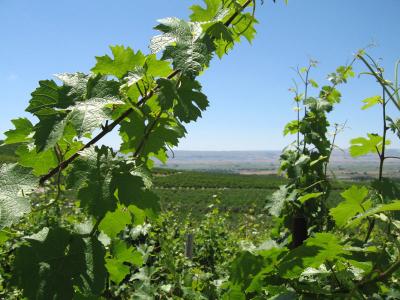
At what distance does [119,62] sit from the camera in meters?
1.20

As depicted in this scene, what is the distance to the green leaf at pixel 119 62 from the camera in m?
1.19

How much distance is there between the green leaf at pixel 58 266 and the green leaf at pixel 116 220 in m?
0.16

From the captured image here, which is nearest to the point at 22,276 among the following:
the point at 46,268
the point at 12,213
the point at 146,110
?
the point at 46,268

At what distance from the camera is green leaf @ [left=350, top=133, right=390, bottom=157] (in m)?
2.03

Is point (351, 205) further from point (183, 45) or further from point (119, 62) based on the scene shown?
point (119, 62)

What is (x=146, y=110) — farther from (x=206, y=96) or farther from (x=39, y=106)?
(x=39, y=106)

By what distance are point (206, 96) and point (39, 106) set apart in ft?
1.71

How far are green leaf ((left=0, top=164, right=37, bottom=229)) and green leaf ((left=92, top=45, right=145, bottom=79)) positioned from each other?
15.1 inches

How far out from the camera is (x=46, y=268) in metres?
1.04

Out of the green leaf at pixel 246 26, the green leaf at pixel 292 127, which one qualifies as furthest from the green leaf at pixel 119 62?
the green leaf at pixel 292 127

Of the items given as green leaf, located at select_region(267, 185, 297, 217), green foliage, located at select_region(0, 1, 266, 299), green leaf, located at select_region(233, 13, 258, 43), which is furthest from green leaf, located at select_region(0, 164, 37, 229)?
green leaf, located at select_region(267, 185, 297, 217)

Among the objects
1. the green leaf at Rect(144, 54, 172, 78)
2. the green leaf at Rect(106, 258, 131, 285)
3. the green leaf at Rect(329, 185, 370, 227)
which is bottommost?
the green leaf at Rect(106, 258, 131, 285)

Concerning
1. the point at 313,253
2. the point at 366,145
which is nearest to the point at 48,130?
the point at 313,253

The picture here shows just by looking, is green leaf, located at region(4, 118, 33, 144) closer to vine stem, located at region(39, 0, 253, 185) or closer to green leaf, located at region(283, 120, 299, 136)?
vine stem, located at region(39, 0, 253, 185)
